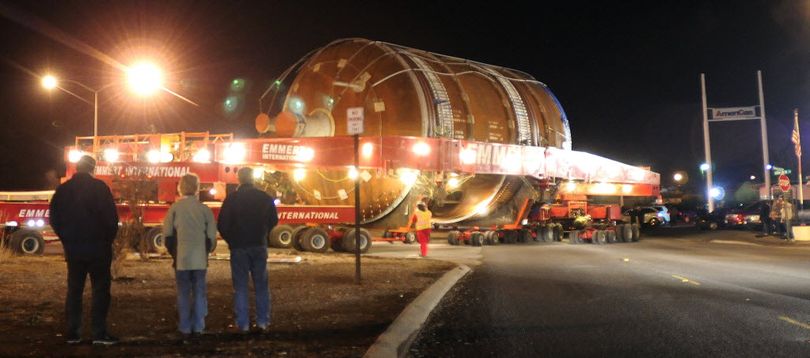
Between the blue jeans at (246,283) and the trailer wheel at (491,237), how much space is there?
17.4 meters

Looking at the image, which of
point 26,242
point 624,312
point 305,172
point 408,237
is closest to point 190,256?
point 624,312

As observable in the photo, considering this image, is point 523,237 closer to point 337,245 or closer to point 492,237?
point 492,237

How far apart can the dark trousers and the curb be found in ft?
7.54

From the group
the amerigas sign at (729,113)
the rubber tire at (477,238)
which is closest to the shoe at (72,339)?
the rubber tire at (477,238)

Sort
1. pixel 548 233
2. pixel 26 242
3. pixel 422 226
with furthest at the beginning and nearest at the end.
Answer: pixel 548 233, pixel 422 226, pixel 26 242

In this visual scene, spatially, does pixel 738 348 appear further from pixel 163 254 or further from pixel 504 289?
pixel 163 254

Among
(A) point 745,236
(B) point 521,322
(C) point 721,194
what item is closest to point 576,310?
(B) point 521,322

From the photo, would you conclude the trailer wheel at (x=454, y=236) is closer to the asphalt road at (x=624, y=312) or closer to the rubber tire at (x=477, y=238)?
the rubber tire at (x=477, y=238)

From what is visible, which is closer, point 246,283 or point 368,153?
point 246,283

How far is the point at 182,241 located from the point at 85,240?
82 cm

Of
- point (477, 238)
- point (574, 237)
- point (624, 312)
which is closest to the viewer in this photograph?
point (624, 312)

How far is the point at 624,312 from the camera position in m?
8.78

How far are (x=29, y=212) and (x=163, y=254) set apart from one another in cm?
340

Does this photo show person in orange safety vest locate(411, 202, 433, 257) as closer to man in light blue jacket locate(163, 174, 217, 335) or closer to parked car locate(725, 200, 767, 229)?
man in light blue jacket locate(163, 174, 217, 335)
